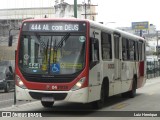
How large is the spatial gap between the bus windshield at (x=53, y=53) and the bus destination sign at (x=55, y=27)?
14 centimetres

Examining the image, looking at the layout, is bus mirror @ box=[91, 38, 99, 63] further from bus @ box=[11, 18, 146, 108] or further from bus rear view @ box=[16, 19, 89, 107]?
bus rear view @ box=[16, 19, 89, 107]

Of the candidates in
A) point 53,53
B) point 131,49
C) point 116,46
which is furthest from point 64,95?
point 131,49

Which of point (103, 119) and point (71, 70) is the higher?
point (71, 70)

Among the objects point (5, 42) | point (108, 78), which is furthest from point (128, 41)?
point (5, 42)

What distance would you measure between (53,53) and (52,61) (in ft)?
0.83

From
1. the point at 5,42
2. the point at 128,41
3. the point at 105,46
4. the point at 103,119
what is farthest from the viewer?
the point at 5,42

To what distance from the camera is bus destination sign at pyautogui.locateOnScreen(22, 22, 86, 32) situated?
42.8 ft

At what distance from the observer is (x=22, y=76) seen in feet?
42.5

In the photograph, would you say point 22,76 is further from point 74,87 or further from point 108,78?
point 108,78

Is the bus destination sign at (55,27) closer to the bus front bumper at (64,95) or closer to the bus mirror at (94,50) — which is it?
the bus mirror at (94,50)

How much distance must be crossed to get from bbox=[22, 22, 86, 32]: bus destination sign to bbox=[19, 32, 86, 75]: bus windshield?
14cm

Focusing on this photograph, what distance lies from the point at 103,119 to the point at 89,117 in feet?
2.17

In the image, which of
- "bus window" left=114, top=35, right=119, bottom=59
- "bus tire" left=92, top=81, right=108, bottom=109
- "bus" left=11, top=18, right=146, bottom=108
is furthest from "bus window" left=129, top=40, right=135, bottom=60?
"bus" left=11, top=18, right=146, bottom=108

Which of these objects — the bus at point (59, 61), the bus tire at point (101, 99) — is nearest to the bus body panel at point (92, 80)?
the bus at point (59, 61)
